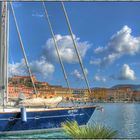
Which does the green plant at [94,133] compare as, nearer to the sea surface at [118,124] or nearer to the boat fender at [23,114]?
the sea surface at [118,124]

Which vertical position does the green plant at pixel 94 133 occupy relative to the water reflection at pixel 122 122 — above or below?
below

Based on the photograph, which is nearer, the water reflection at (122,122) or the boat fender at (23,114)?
the boat fender at (23,114)

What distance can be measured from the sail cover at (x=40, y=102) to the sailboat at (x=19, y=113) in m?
0.19

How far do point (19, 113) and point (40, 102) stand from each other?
202 cm

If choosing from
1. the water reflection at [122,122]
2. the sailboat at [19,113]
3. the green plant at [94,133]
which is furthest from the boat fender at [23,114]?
the green plant at [94,133]

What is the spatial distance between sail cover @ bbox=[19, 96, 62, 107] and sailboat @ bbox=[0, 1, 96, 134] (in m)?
0.19

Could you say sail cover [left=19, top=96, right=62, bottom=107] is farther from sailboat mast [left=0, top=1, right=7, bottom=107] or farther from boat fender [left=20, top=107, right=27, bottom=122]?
sailboat mast [left=0, top=1, right=7, bottom=107]

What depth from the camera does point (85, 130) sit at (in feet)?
44.4

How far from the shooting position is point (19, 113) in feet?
92.7

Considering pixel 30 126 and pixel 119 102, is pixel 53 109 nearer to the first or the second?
pixel 30 126

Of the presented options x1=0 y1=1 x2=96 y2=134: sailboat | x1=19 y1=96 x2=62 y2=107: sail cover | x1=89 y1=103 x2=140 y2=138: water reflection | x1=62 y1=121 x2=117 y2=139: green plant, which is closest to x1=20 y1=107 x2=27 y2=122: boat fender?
x1=0 y1=1 x2=96 y2=134: sailboat

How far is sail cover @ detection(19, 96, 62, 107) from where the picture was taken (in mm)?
29281

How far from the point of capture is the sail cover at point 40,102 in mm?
29281

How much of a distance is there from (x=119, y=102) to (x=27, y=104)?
16701 cm
